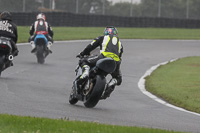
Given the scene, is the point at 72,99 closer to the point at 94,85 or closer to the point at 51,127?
the point at 94,85

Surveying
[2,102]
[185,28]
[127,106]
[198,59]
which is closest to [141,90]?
[127,106]

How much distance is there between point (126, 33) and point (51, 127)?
3002 cm

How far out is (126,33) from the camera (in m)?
37.0

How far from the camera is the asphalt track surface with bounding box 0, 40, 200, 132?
9039mm

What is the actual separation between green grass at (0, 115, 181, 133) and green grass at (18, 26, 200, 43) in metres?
21.3

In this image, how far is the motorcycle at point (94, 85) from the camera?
32.0 ft

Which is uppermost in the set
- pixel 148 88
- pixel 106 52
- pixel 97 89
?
pixel 106 52

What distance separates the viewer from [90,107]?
10.3 metres

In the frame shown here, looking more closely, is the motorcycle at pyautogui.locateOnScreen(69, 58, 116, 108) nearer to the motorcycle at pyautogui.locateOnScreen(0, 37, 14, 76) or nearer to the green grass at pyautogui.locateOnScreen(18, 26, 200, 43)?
the motorcycle at pyautogui.locateOnScreen(0, 37, 14, 76)

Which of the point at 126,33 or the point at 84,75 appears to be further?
the point at 126,33

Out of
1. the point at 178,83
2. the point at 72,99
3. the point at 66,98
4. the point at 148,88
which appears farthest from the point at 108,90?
the point at 178,83

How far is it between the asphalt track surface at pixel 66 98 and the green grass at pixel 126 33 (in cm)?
916

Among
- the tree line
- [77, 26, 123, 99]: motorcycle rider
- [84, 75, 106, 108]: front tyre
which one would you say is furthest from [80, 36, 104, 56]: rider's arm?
the tree line

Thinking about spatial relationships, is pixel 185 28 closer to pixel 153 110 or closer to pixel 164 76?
pixel 164 76
